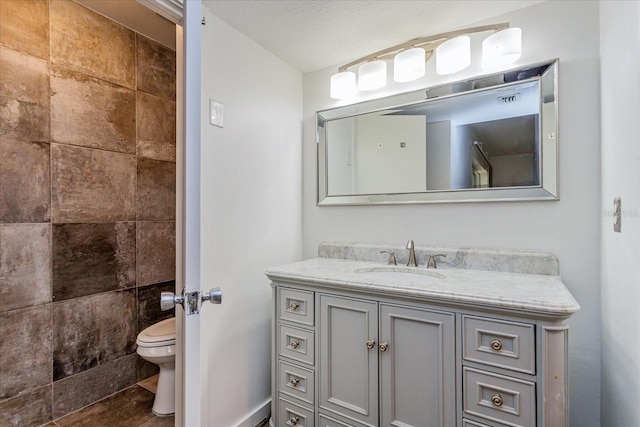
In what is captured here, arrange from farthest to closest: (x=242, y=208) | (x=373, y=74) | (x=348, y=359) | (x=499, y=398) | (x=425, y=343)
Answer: (x=373, y=74) → (x=242, y=208) → (x=348, y=359) → (x=425, y=343) → (x=499, y=398)

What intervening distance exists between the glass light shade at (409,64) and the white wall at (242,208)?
0.73 metres

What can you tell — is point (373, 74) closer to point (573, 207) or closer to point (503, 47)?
point (503, 47)

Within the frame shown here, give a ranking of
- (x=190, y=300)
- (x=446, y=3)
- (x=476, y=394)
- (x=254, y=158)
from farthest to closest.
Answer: (x=254, y=158)
(x=446, y=3)
(x=476, y=394)
(x=190, y=300)

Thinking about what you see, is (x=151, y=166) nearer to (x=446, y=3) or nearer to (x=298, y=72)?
(x=298, y=72)

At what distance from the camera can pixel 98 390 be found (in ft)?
6.54

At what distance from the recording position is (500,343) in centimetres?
107

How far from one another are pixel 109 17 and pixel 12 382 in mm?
2170

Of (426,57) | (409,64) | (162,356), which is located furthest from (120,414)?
(426,57)

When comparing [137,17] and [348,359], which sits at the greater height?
[137,17]

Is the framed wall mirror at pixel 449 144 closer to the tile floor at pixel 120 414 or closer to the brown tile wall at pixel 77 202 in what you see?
the brown tile wall at pixel 77 202

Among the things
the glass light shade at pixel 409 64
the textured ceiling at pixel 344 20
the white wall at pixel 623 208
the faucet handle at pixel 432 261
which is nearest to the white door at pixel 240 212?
the textured ceiling at pixel 344 20

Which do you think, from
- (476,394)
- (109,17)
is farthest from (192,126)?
(109,17)

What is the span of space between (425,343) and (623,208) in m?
0.80

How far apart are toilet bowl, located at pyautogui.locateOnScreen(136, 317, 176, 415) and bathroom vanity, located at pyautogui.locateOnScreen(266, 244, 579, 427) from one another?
0.67m
